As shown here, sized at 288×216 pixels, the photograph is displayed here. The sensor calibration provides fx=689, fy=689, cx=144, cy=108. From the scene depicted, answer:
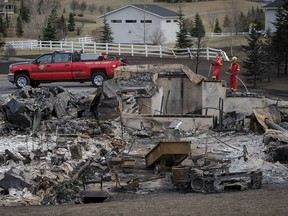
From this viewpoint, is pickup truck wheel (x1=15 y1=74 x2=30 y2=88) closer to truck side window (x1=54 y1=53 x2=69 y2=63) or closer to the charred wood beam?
truck side window (x1=54 y1=53 x2=69 y2=63)

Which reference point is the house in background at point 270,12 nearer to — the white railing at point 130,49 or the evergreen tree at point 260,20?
the evergreen tree at point 260,20

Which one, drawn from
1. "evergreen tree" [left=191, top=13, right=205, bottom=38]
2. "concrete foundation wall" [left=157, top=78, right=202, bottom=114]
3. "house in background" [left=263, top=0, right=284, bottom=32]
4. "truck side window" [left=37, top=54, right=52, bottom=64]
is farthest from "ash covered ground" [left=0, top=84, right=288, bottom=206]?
"house in background" [left=263, top=0, right=284, bottom=32]

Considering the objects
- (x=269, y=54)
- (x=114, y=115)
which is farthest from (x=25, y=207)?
(x=269, y=54)

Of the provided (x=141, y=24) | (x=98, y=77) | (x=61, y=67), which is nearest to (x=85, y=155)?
(x=98, y=77)

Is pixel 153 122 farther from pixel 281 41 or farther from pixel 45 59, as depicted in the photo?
pixel 281 41

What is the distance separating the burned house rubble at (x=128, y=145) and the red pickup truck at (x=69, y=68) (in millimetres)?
2614

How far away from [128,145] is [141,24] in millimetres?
53287

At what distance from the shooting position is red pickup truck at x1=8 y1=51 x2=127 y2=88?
3148 cm

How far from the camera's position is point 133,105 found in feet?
80.2

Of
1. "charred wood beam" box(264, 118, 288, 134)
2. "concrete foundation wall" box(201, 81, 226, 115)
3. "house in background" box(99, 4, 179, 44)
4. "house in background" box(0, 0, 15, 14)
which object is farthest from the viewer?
"house in background" box(0, 0, 15, 14)

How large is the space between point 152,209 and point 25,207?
8.53 feet

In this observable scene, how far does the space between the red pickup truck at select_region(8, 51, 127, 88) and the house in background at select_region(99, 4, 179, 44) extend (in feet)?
126

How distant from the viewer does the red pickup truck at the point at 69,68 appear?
31.5 metres

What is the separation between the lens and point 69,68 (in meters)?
31.5
